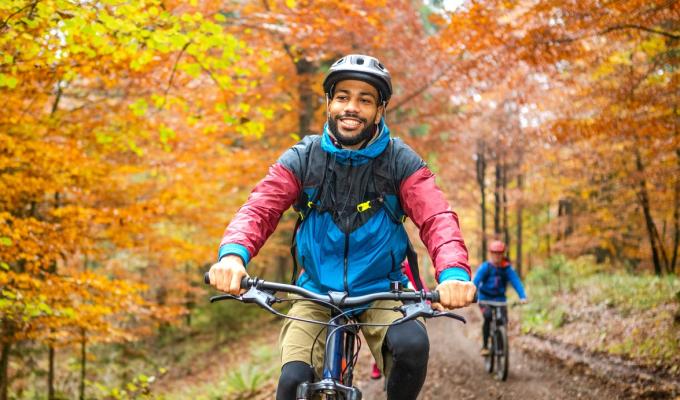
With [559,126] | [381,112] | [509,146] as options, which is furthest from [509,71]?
[509,146]

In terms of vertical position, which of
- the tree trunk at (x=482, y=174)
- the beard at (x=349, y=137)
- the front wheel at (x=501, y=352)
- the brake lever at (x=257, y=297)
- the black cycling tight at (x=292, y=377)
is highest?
the tree trunk at (x=482, y=174)

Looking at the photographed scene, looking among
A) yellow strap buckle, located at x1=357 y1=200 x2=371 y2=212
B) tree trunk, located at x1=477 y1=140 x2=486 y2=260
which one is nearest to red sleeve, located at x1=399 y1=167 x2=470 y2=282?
yellow strap buckle, located at x1=357 y1=200 x2=371 y2=212

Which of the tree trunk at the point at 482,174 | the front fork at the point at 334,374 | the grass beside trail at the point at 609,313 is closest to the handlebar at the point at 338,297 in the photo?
the front fork at the point at 334,374

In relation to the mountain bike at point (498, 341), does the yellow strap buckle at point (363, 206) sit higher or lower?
higher

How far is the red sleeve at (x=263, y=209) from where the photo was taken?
10.3 feet

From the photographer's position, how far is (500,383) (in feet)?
30.4

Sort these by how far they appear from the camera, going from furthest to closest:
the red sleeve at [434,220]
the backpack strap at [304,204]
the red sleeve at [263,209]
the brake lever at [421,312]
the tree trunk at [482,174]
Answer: the tree trunk at [482,174] → the backpack strap at [304,204] → the red sleeve at [263,209] → the red sleeve at [434,220] → the brake lever at [421,312]

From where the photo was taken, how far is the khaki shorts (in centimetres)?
307

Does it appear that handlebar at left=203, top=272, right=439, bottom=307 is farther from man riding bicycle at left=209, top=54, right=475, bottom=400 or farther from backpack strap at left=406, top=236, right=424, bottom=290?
backpack strap at left=406, top=236, right=424, bottom=290

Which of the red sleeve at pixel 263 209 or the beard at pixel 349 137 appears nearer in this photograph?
the red sleeve at pixel 263 209

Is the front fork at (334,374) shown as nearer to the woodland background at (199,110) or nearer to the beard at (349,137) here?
the beard at (349,137)

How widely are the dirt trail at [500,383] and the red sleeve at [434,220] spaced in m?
5.83

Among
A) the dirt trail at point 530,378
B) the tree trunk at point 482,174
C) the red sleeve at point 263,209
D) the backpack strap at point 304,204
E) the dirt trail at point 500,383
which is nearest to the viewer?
the red sleeve at point 263,209

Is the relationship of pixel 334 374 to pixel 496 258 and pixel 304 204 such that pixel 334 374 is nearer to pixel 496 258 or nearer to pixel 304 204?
pixel 304 204
